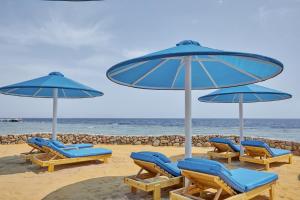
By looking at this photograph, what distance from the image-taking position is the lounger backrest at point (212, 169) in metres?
3.61

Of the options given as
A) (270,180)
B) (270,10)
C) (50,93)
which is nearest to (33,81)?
(50,93)

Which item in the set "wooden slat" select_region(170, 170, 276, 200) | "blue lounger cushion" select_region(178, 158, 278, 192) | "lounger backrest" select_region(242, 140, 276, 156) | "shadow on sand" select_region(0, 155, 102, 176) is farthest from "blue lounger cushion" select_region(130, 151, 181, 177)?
"lounger backrest" select_region(242, 140, 276, 156)

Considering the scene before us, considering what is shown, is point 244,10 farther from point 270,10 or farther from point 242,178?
point 242,178

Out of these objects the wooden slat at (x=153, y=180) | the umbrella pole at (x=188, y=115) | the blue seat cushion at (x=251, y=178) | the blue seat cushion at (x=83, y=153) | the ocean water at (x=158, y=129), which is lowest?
the ocean water at (x=158, y=129)

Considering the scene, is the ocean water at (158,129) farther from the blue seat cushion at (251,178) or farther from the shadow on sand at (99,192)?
the shadow on sand at (99,192)

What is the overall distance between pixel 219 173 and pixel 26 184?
13.9ft

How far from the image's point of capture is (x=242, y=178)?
4316 millimetres

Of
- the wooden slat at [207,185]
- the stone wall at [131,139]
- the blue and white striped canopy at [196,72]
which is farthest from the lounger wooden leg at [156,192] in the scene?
the stone wall at [131,139]

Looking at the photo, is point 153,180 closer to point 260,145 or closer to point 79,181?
point 79,181

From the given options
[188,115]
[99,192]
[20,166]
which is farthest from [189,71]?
[20,166]

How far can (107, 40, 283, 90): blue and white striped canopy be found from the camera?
15.8ft

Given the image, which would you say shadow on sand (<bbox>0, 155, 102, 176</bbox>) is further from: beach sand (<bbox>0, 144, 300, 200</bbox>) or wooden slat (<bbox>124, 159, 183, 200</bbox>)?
wooden slat (<bbox>124, 159, 183, 200</bbox>)

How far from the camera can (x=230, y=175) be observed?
3.93m

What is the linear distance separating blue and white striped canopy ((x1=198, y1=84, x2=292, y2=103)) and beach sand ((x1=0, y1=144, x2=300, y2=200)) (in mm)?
2274
